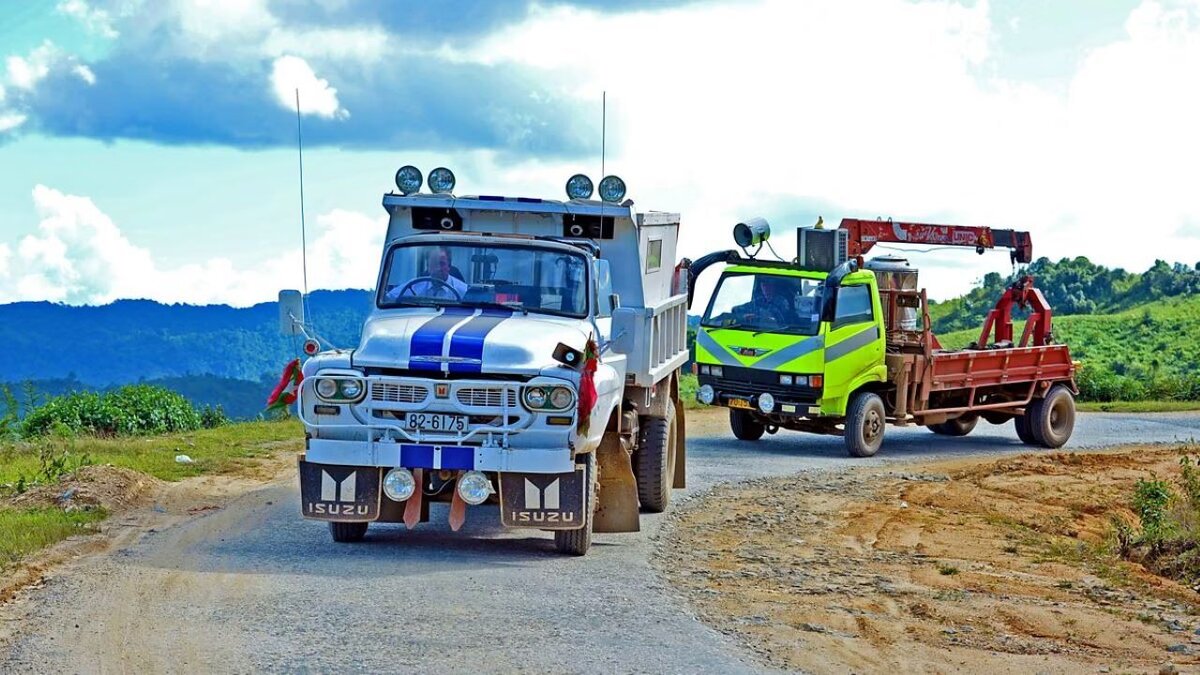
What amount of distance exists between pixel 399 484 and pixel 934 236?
14.5 metres

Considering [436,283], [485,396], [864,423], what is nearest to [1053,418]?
[864,423]

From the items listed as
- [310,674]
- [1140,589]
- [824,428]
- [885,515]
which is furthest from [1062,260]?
[310,674]

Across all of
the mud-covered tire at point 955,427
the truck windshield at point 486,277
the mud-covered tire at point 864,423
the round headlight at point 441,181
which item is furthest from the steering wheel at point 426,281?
the mud-covered tire at point 955,427

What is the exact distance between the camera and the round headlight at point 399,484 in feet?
38.4

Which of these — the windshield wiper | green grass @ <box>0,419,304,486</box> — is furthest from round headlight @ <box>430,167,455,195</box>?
green grass @ <box>0,419,304,486</box>

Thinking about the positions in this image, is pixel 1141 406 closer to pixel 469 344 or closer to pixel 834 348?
pixel 834 348

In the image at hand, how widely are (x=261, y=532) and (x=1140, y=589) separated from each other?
699 cm

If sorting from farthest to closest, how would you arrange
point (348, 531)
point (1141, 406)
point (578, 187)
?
point (1141, 406) → point (578, 187) → point (348, 531)

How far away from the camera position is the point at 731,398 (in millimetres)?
21562

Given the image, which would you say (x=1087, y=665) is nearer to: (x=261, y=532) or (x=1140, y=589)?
(x=1140, y=589)

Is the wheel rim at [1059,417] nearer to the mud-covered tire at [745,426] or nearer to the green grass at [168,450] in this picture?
the mud-covered tire at [745,426]

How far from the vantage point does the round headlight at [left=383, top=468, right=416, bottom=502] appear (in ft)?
38.4

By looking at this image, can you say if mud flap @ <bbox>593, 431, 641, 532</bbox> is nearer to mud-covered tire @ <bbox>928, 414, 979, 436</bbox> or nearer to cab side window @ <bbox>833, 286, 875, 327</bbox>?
cab side window @ <bbox>833, 286, 875, 327</bbox>

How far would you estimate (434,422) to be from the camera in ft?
38.3
